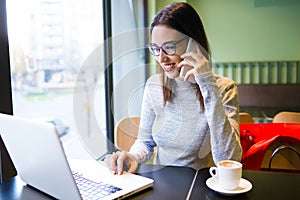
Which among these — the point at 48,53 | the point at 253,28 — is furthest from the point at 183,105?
the point at 253,28

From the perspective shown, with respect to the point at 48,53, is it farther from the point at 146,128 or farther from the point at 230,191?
the point at 230,191

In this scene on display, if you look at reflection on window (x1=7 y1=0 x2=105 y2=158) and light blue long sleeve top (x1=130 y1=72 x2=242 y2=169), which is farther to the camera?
reflection on window (x1=7 y1=0 x2=105 y2=158)

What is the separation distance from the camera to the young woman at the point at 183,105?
1.07m

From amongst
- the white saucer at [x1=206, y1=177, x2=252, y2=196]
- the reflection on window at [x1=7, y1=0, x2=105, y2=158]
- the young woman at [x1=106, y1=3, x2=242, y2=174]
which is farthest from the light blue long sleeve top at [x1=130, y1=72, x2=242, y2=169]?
the reflection on window at [x1=7, y1=0, x2=105, y2=158]

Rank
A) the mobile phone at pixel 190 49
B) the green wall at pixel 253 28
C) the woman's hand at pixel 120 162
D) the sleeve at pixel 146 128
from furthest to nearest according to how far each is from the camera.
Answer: the green wall at pixel 253 28 → the sleeve at pixel 146 128 → the mobile phone at pixel 190 49 → the woman's hand at pixel 120 162

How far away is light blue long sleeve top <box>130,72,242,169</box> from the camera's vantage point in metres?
1.09

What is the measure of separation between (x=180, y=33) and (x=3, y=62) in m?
0.67

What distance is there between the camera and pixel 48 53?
1.72m

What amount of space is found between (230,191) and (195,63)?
1.48 ft

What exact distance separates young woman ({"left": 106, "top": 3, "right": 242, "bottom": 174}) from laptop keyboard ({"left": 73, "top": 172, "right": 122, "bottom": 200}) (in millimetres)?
106

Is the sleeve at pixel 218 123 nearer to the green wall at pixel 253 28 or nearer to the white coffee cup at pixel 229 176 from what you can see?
the white coffee cup at pixel 229 176

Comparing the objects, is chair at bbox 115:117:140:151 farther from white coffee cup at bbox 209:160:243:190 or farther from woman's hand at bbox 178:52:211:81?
white coffee cup at bbox 209:160:243:190

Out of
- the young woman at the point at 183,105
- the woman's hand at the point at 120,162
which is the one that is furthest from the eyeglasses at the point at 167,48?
the woman's hand at the point at 120,162

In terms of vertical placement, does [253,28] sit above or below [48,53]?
above
